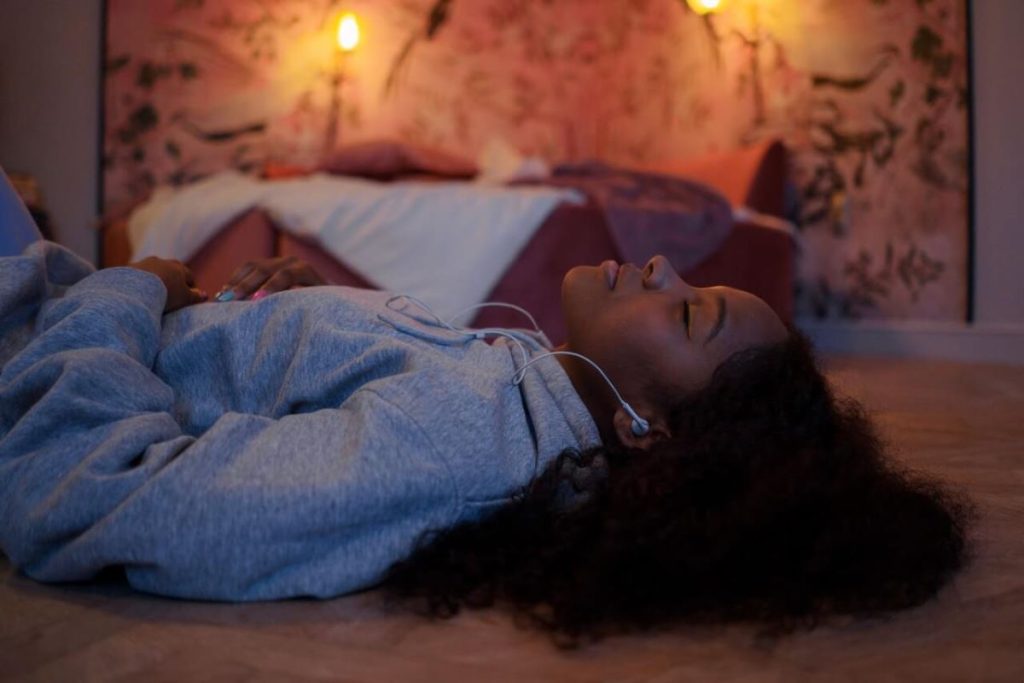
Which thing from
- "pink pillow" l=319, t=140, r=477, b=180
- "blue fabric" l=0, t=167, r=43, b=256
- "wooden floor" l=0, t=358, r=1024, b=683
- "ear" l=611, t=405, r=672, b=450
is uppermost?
"pink pillow" l=319, t=140, r=477, b=180

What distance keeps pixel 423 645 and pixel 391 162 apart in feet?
8.50

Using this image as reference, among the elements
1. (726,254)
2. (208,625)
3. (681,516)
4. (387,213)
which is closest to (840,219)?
(726,254)

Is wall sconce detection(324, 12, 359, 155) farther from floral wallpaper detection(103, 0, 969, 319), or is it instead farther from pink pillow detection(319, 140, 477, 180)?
pink pillow detection(319, 140, 477, 180)

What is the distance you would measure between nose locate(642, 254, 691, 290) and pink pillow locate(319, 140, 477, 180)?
2158mm

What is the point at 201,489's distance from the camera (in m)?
0.78

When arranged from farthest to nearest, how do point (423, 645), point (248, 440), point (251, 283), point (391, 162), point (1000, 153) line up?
point (391, 162) → point (1000, 153) → point (251, 283) → point (248, 440) → point (423, 645)

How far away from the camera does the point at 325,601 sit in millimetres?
835

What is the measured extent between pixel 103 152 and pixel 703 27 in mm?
3051

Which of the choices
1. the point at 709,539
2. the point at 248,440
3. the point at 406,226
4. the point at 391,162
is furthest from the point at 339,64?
the point at 709,539

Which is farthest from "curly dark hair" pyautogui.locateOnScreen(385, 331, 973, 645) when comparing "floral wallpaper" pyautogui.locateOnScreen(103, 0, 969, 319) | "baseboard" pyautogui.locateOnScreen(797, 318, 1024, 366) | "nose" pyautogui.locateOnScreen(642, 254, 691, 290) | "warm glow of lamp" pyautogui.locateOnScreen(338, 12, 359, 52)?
"warm glow of lamp" pyautogui.locateOnScreen(338, 12, 359, 52)

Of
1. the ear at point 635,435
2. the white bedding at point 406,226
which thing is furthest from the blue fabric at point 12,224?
the white bedding at point 406,226

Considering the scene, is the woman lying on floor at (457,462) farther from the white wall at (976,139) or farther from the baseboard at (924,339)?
the white wall at (976,139)

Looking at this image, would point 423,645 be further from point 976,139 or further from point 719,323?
point 976,139

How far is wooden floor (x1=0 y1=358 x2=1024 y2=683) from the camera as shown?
26.9 inches
